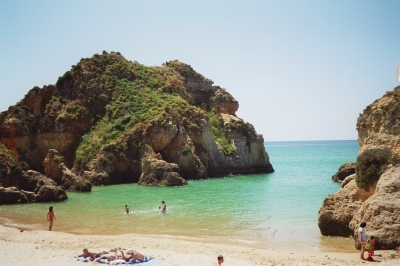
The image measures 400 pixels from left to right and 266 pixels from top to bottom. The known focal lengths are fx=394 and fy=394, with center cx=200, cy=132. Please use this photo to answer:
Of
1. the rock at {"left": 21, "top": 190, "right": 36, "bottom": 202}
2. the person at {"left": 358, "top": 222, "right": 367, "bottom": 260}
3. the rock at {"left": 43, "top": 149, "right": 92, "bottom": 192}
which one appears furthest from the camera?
the rock at {"left": 43, "top": 149, "right": 92, "bottom": 192}

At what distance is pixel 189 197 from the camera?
3662cm

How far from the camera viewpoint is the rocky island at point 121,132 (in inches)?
2095

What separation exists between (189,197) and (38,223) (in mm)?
15341

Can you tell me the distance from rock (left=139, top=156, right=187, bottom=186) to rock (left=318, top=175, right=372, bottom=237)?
29.0 metres

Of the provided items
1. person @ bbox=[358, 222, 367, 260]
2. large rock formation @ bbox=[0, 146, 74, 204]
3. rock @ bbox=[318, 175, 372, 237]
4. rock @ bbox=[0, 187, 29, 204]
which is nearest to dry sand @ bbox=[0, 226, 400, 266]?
person @ bbox=[358, 222, 367, 260]

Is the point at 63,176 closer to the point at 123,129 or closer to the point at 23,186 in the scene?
the point at 23,186

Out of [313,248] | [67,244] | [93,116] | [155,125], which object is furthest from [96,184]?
[313,248]

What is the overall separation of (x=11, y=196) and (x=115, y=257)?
70.4ft

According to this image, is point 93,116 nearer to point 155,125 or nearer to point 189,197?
point 155,125

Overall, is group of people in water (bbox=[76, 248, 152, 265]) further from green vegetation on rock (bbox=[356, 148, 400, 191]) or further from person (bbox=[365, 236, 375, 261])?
green vegetation on rock (bbox=[356, 148, 400, 191])

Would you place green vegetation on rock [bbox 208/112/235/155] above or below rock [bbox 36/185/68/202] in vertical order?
above

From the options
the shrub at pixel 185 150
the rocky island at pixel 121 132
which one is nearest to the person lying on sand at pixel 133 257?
the rocky island at pixel 121 132

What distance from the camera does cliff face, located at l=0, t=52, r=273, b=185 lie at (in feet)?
179

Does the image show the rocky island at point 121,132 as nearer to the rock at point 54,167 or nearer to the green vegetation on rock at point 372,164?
the rock at point 54,167
